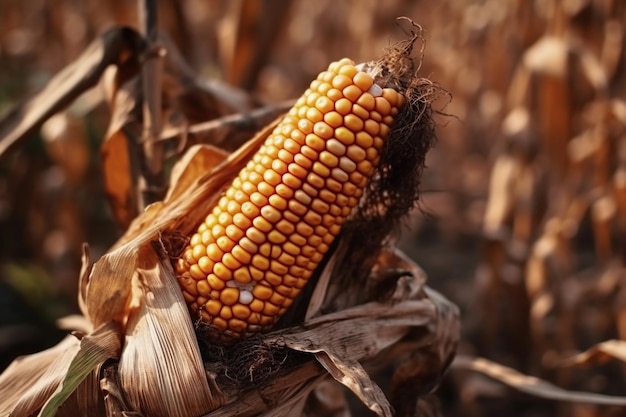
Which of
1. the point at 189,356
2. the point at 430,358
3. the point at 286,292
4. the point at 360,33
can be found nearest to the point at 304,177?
the point at 286,292

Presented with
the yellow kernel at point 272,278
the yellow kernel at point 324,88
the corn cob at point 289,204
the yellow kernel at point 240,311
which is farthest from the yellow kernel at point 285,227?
the yellow kernel at point 324,88

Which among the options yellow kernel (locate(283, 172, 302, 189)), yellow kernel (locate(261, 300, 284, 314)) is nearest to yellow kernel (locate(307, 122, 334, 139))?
yellow kernel (locate(283, 172, 302, 189))

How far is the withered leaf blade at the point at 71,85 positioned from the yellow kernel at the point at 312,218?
1.02 m

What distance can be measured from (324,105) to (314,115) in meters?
0.03

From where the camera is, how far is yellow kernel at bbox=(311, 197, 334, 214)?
1.64 m

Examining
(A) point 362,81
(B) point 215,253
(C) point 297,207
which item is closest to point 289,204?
(C) point 297,207

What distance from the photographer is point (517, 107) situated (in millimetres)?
3729

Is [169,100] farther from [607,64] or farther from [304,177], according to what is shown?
[607,64]

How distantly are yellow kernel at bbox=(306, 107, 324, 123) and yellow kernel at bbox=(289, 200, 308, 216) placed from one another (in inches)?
7.8

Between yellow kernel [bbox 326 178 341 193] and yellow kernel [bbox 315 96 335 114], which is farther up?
yellow kernel [bbox 315 96 335 114]

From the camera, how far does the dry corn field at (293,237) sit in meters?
1.64

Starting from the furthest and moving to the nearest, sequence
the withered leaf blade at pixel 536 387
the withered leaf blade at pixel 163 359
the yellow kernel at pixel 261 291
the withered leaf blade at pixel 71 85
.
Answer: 1. the withered leaf blade at pixel 71 85
2. the withered leaf blade at pixel 536 387
3. the yellow kernel at pixel 261 291
4. the withered leaf blade at pixel 163 359

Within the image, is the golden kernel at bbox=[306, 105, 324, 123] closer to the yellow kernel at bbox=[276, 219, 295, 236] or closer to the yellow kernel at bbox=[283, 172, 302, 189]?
the yellow kernel at bbox=[283, 172, 302, 189]

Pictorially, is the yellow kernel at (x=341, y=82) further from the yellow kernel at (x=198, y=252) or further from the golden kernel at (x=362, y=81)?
the yellow kernel at (x=198, y=252)
